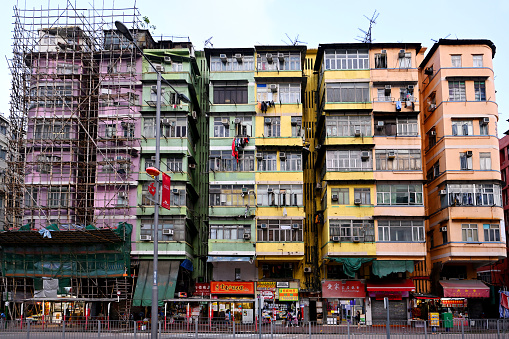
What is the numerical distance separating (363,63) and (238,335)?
1022 inches

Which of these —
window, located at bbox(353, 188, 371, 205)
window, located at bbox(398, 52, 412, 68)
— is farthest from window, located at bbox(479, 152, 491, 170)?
window, located at bbox(398, 52, 412, 68)

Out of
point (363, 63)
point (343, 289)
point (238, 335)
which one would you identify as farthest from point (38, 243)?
point (363, 63)

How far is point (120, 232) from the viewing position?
43188mm

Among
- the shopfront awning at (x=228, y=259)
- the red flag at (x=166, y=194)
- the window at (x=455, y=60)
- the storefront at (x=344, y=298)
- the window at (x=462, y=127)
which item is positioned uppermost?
the window at (x=455, y=60)

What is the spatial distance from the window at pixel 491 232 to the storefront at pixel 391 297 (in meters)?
6.66

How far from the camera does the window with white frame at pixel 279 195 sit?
45.3m

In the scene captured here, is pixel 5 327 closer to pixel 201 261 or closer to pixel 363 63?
pixel 201 261

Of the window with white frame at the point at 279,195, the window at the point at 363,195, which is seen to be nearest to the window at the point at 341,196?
the window at the point at 363,195

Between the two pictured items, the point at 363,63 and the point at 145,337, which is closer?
the point at 145,337

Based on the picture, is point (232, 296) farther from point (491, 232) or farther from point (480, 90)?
point (480, 90)

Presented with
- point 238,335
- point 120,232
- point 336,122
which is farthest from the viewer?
point 336,122

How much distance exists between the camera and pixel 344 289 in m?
44.3

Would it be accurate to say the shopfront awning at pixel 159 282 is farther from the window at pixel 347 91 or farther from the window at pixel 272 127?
the window at pixel 347 91

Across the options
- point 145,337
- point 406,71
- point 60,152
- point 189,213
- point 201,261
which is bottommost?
point 145,337
